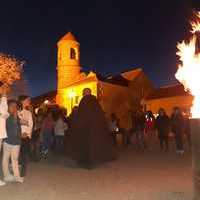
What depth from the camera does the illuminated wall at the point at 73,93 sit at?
2126 inches

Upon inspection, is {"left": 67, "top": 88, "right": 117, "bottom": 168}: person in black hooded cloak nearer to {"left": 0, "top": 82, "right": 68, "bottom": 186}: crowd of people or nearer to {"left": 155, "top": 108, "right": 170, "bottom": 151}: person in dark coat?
{"left": 0, "top": 82, "right": 68, "bottom": 186}: crowd of people

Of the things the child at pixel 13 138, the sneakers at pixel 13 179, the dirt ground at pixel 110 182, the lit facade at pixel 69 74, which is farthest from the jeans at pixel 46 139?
the lit facade at pixel 69 74

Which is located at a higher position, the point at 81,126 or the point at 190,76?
the point at 190,76

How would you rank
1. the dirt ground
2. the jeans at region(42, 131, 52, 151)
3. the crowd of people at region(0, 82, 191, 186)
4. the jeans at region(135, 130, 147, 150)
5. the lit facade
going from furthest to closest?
the lit facade
the jeans at region(135, 130, 147, 150)
the jeans at region(42, 131, 52, 151)
the crowd of people at region(0, 82, 191, 186)
the dirt ground

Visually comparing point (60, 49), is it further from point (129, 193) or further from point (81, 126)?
point (129, 193)

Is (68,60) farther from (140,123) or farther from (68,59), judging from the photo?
(140,123)

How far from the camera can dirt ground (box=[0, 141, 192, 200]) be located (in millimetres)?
7656

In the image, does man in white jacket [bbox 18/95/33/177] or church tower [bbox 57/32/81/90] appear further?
church tower [bbox 57/32/81/90]

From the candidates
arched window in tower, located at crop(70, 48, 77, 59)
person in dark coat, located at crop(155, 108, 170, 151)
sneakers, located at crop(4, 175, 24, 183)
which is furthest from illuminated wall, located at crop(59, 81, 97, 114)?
sneakers, located at crop(4, 175, 24, 183)

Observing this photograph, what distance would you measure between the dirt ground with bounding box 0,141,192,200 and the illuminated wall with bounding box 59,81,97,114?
41.3 m

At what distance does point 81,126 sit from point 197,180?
6.16 m

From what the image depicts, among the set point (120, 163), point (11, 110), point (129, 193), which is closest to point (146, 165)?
point (120, 163)

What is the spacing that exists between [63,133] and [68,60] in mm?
42410

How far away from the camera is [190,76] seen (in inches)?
335
